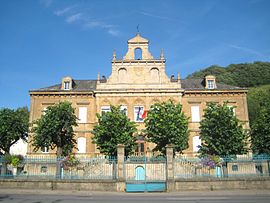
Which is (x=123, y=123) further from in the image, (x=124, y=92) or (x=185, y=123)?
(x=124, y=92)

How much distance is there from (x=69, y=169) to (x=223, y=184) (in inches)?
401

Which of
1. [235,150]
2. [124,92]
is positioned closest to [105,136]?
[124,92]

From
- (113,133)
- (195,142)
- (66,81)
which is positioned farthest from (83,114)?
(195,142)

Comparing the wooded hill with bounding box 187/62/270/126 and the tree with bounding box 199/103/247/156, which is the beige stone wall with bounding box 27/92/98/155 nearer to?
the tree with bounding box 199/103/247/156

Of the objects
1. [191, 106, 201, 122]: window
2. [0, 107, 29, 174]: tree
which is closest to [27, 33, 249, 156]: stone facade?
[191, 106, 201, 122]: window

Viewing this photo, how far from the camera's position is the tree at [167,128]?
23.1m

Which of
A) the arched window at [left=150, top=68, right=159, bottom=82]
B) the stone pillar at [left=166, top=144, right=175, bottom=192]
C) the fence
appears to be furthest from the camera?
the arched window at [left=150, top=68, right=159, bottom=82]

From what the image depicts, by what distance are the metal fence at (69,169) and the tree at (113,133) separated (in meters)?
3.27

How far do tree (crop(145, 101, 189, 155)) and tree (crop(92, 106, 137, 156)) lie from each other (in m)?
1.90

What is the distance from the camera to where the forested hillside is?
69.4 metres

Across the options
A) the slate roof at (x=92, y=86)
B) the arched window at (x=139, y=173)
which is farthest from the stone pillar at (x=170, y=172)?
the slate roof at (x=92, y=86)

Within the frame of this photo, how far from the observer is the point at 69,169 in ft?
59.0

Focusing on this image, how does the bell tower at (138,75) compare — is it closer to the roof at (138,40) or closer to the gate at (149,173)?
the roof at (138,40)

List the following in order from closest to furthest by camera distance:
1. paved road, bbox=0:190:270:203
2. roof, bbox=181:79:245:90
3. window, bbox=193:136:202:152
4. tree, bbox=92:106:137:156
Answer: paved road, bbox=0:190:270:203, tree, bbox=92:106:137:156, window, bbox=193:136:202:152, roof, bbox=181:79:245:90
